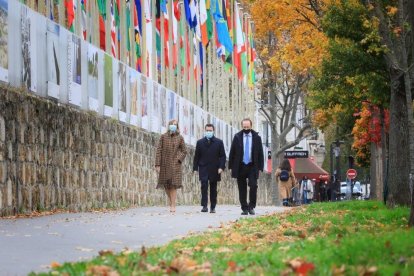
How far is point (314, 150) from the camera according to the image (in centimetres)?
11288

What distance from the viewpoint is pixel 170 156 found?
2350 cm

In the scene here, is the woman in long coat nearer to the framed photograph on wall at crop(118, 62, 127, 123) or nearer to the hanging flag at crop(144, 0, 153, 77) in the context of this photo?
the framed photograph on wall at crop(118, 62, 127, 123)

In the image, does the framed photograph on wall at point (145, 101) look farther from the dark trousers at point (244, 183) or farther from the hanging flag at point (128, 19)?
the dark trousers at point (244, 183)

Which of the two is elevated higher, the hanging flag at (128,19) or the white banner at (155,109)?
the hanging flag at (128,19)

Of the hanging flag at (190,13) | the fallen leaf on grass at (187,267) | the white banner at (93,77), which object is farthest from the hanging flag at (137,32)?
the fallen leaf on grass at (187,267)

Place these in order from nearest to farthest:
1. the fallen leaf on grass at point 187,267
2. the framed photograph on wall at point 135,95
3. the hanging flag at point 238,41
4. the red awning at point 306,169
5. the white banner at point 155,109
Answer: the fallen leaf on grass at point 187,267 < the framed photograph on wall at point 135,95 < the white banner at point 155,109 < the hanging flag at point 238,41 < the red awning at point 306,169

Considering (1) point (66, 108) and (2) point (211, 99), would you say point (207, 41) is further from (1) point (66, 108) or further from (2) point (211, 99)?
(1) point (66, 108)

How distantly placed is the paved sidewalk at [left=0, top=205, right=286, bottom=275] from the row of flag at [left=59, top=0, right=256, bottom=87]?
706 cm

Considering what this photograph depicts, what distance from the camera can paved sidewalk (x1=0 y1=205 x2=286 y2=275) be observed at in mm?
10602

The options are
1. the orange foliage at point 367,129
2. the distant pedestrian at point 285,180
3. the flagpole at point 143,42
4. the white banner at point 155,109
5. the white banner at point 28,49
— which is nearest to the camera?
the white banner at point 28,49

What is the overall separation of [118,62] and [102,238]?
14.5m

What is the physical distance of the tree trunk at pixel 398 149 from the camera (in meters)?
23.6

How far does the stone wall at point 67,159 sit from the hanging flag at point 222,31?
13458mm

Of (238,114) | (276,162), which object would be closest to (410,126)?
(238,114)
